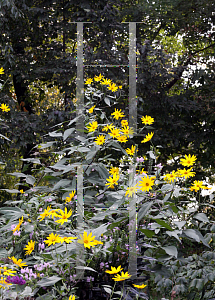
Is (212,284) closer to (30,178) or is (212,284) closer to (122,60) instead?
(30,178)

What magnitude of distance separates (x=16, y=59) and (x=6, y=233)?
342cm

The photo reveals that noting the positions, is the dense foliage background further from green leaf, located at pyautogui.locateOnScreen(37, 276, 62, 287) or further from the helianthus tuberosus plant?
green leaf, located at pyautogui.locateOnScreen(37, 276, 62, 287)

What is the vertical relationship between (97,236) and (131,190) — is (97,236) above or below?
below

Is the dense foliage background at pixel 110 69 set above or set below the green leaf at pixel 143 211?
above

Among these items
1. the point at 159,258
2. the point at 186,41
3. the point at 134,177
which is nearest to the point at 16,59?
the point at 186,41

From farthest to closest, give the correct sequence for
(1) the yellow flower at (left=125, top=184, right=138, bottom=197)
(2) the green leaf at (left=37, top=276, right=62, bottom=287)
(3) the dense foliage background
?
(3) the dense foliage background < (1) the yellow flower at (left=125, top=184, right=138, bottom=197) < (2) the green leaf at (left=37, top=276, right=62, bottom=287)

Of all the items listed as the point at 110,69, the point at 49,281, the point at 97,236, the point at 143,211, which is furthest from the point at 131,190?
the point at 110,69

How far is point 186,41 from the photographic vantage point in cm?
534

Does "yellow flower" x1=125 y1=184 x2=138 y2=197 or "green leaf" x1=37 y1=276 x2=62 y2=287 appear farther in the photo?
"yellow flower" x1=125 y1=184 x2=138 y2=197

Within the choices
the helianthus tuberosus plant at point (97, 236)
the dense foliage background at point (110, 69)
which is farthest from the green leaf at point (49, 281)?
the dense foliage background at point (110, 69)

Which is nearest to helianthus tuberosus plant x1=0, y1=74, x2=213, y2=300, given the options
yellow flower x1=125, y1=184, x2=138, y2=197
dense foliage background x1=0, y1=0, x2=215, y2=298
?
yellow flower x1=125, y1=184, x2=138, y2=197

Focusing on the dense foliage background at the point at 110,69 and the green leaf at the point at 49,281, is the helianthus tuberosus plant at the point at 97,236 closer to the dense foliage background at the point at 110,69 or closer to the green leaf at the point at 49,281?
the green leaf at the point at 49,281

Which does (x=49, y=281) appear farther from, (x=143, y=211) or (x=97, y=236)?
(x=143, y=211)

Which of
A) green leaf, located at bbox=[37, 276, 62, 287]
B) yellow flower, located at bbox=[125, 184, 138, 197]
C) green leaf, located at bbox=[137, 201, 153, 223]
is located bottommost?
green leaf, located at bbox=[37, 276, 62, 287]
